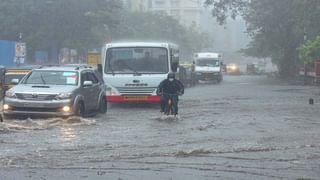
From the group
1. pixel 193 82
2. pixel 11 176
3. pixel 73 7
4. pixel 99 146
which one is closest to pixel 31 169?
pixel 11 176

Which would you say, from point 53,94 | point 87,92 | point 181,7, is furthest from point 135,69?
point 181,7

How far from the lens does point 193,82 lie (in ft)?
163

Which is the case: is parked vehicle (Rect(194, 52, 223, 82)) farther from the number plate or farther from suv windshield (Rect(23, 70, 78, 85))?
suv windshield (Rect(23, 70, 78, 85))

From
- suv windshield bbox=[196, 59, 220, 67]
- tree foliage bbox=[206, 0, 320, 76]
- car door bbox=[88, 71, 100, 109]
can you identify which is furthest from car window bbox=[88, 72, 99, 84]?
suv windshield bbox=[196, 59, 220, 67]

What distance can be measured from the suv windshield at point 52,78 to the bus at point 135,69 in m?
4.52

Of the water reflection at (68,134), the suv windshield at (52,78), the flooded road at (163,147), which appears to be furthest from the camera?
the suv windshield at (52,78)

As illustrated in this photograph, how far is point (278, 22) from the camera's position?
59156 mm

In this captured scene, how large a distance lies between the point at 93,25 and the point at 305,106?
128ft

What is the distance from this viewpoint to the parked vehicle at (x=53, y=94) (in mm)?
17656

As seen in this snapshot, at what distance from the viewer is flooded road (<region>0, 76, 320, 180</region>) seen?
9383 mm

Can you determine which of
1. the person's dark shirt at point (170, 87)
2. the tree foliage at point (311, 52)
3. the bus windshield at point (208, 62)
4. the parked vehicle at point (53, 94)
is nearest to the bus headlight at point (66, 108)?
the parked vehicle at point (53, 94)

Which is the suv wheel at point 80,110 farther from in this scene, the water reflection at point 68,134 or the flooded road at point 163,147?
the water reflection at point 68,134

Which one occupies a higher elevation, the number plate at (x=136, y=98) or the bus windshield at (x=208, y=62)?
the bus windshield at (x=208, y=62)

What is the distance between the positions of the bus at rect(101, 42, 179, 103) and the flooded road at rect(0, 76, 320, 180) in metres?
3.21
